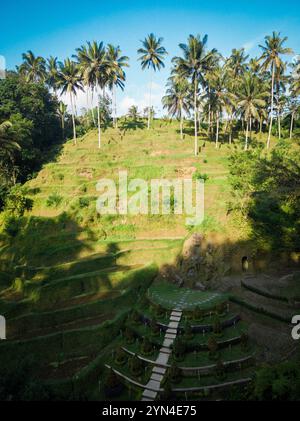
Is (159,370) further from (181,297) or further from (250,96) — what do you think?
(250,96)

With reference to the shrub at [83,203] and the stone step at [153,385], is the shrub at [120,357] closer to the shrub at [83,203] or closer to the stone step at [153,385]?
the stone step at [153,385]

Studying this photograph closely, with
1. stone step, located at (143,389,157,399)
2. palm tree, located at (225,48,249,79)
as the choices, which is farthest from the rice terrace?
palm tree, located at (225,48,249,79)

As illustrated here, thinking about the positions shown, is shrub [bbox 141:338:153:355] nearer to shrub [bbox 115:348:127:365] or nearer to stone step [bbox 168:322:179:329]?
shrub [bbox 115:348:127:365]

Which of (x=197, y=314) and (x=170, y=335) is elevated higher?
(x=197, y=314)

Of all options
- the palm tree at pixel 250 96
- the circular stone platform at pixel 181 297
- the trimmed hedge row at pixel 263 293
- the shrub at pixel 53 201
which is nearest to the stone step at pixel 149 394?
the circular stone platform at pixel 181 297

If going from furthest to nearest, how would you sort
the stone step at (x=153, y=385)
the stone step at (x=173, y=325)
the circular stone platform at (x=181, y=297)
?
the circular stone platform at (x=181, y=297), the stone step at (x=173, y=325), the stone step at (x=153, y=385)

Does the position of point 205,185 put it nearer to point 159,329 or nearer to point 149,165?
point 149,165

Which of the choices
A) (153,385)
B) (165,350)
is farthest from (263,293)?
(153,385)

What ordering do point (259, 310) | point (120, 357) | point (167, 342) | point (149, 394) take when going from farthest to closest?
point (259, 310) < point (167, 342) < point (120, 357) < point (149, 394)
